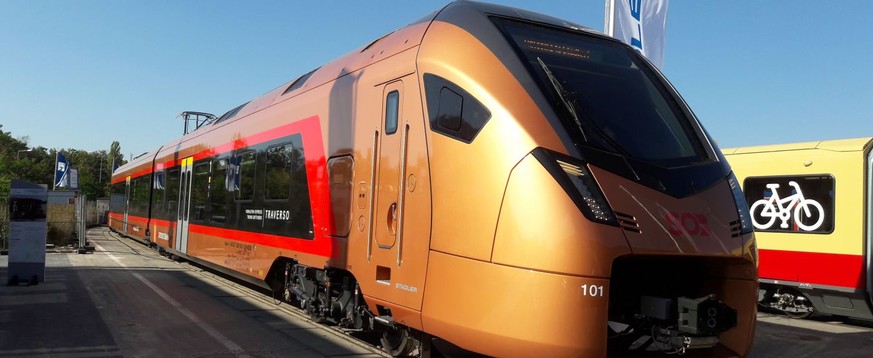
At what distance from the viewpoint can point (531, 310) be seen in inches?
172

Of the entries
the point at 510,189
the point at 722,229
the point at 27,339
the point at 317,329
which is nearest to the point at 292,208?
the point at 317,329

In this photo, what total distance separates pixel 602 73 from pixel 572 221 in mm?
1703

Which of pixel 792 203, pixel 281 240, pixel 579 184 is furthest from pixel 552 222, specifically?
pixel 792 203

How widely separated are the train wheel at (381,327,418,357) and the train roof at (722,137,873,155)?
27.1 feet

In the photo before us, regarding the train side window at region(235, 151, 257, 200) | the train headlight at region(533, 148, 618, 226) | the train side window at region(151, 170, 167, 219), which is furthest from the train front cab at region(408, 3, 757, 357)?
the train side window at region(151, 170, 167, 219)

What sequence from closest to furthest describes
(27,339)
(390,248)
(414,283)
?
(414,283) < (390,248) < (27,339)

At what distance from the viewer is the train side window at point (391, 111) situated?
19.5 feet

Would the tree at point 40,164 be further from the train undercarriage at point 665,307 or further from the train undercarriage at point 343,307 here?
the train undercarriage at point 665,307

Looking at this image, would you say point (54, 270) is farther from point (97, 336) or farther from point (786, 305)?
point (786, 305)

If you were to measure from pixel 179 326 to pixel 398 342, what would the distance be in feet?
10.4

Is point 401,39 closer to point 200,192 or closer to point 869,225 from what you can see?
point 200,192

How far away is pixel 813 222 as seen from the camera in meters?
10.7

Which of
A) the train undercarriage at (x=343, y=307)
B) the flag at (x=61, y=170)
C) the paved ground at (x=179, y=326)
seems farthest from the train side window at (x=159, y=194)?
the flag at (x=61, y=170)

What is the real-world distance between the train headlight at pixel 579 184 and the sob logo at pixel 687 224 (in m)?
0.47
